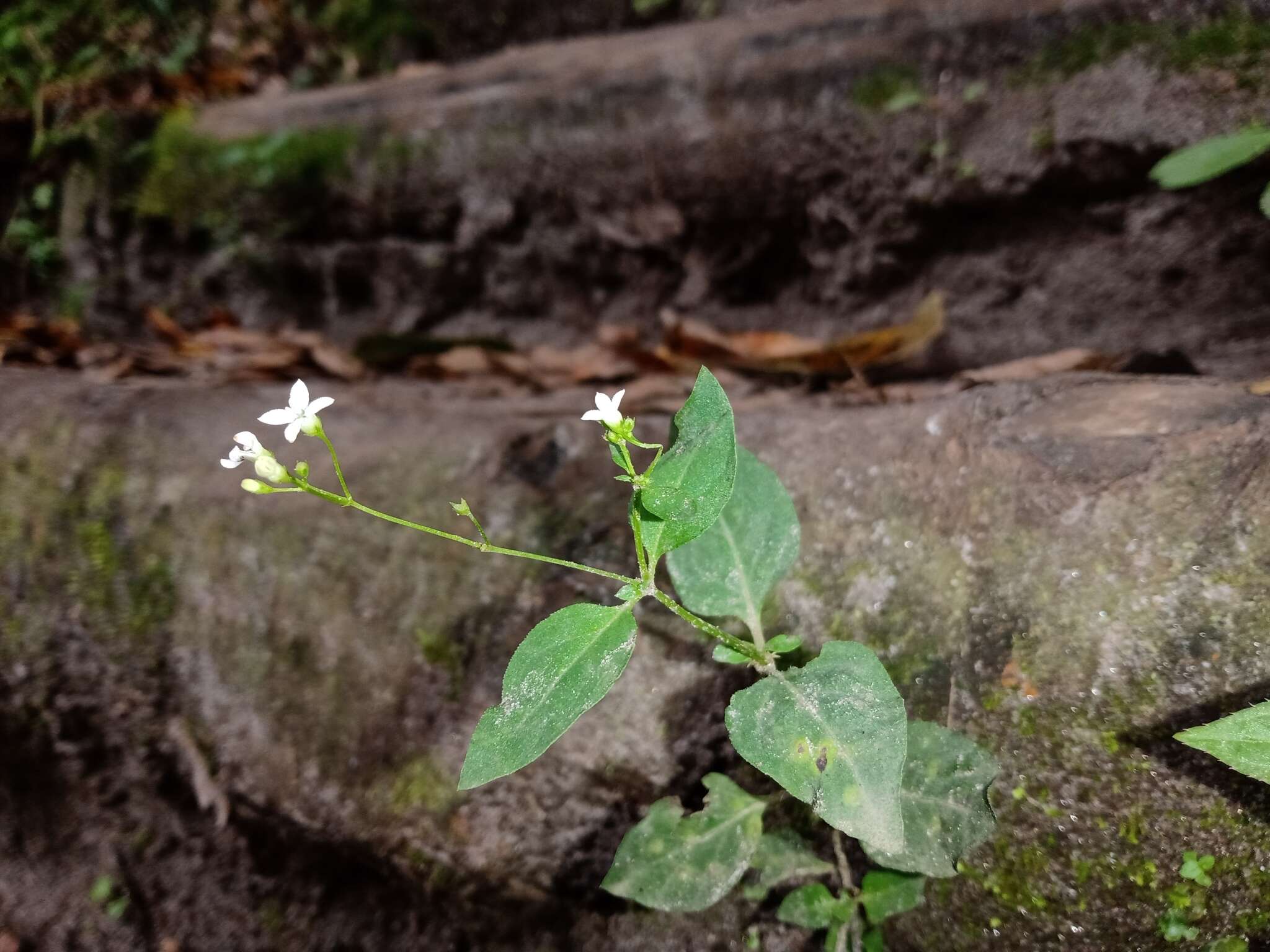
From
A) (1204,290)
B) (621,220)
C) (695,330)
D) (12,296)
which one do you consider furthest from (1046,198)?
(12,296)

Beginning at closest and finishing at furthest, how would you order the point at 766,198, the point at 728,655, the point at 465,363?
1. the point at 728,655
2. the point at 766,198
3. the point at 465,363

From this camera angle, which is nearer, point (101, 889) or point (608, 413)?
point (608, 413)

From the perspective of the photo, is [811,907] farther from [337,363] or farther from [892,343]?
[337,363]

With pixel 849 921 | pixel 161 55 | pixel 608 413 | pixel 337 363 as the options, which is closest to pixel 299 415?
pixel 608 413

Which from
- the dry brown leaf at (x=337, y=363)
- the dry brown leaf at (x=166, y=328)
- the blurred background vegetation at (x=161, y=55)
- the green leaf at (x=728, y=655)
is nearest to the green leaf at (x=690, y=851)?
the green leaf at (x=728, y=655)

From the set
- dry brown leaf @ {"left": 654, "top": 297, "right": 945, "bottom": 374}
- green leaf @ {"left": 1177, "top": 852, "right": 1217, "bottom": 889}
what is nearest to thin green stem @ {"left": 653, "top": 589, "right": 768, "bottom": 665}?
green leaf @ {"left": 1177, "top": 852, "right": 1217, "bottom": 889}

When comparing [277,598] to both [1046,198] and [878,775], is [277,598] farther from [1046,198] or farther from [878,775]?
[1046,198]
